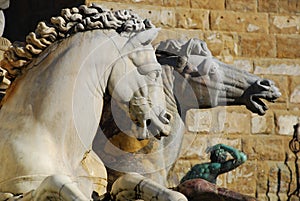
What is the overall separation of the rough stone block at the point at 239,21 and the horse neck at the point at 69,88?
4347 mm

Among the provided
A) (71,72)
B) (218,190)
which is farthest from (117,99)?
(218,190)

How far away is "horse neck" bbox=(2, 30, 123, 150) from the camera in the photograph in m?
5.46

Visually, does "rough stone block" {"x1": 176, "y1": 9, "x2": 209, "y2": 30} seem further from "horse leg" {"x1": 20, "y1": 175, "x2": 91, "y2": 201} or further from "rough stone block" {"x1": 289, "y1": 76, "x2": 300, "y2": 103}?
"horse leg" {"x1": 20, "y1": 175, "x2": 91, "y2": 201}

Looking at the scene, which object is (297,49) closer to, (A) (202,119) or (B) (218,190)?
(A) (202,119)

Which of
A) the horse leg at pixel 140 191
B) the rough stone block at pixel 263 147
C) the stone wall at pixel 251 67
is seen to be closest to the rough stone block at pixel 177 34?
the stone wall at pixel 251 67

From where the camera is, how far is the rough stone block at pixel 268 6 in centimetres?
1008

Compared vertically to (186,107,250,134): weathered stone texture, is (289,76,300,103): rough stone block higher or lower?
higher

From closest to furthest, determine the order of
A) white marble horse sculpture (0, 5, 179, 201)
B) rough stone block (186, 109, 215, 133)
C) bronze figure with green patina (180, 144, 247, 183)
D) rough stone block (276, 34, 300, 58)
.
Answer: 1. white marble horse sculpture (0, 5, 179, 201)
2. bronze figure with green patina (180, 144, 247, 183)
3. rough stone block (186, 109, 215, 133)
4. rough stone block (276, 34, 300, 58)

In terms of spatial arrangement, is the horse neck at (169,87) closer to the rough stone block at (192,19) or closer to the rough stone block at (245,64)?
the rough stone block at (192,19)

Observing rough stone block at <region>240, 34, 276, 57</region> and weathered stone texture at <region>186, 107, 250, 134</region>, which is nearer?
weathered stone texture at <region>186, 107, 250, 134</region>

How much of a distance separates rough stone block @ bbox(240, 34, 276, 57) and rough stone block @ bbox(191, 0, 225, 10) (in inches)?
9.2

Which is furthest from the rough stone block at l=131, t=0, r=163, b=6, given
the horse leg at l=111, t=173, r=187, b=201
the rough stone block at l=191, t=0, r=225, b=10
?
the horse leg at l=111, t=173, r=187, b=201

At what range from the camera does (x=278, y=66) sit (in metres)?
10.1

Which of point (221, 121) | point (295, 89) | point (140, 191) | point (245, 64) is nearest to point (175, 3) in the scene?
point (245, 64)
